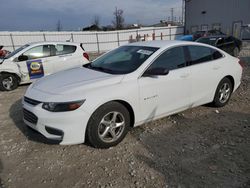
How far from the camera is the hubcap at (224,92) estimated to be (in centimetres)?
456

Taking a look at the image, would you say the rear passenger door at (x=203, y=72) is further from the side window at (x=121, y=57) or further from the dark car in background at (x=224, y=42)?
the dark car in background at (x=224, y=42)

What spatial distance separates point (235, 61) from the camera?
15.6ft

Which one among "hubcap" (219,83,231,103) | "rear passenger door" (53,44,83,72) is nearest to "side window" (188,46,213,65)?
"hubcap" (219,83,231,103)

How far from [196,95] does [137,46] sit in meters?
1.47

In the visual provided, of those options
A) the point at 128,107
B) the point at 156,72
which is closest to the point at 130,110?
the point at 128,107

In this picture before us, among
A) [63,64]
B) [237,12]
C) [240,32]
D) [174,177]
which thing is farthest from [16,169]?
[237,12]

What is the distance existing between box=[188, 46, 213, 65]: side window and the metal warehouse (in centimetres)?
2237

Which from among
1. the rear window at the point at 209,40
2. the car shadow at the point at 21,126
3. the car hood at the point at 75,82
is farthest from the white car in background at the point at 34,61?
the rear window at the point at 209,40

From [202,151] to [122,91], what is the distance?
4.84ft

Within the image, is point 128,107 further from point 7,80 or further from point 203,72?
point 7,80

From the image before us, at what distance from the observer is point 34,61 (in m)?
7.00

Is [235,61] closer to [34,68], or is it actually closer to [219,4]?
[34,68]

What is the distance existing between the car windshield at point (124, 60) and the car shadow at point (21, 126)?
57.7 inches

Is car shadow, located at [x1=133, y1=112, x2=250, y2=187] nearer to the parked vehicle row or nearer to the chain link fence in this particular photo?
the parked vehicle row
